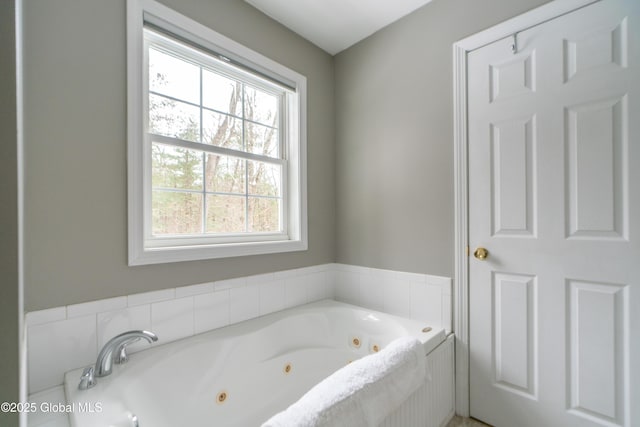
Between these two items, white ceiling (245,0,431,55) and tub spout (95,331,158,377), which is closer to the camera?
tub spout (95,331,158,377)

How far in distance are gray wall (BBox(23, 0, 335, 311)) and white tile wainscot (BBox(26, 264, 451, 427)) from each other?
0.08 m

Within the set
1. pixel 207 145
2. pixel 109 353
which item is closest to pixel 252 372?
pixel 109 353

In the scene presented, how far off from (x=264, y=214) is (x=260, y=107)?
79cm

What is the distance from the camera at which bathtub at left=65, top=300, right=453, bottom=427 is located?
114 cm

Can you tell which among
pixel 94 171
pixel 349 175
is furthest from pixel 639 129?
pixel 94 171

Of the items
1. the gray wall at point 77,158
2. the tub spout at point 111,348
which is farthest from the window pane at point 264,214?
the tub spout at point 111,348

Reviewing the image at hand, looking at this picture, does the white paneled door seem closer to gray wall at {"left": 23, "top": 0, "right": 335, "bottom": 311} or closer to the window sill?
the window sill

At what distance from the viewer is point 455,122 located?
1692 mm

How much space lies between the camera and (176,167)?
1.57 m

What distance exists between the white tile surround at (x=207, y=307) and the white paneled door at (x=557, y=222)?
14.3 inches

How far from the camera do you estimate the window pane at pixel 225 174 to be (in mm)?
1715

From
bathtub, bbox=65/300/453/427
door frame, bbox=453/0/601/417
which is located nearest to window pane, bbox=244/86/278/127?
door frame, bbox=453/0/601/417

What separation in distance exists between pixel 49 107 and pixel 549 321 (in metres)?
2.50

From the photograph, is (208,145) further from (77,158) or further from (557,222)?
(557,222)
